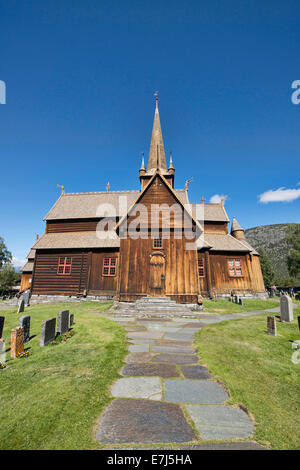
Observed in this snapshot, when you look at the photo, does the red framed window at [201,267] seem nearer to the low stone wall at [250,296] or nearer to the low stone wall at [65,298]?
the low stone wall at [250,296]

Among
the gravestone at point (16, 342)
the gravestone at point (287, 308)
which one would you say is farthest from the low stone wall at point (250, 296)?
the gravestone at point (16, 342)

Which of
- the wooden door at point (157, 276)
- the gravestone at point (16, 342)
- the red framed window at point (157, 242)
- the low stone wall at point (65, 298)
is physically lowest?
the gravestone at point (16, 342)

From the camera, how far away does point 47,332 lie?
6.90m

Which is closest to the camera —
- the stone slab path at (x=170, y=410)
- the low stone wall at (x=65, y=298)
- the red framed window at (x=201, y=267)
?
the stone slab path at (x=170, y=410)

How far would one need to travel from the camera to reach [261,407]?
3367mm

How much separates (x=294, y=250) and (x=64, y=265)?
47.8 metres

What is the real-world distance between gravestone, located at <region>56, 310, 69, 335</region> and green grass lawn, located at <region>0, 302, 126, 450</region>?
106 centimetres

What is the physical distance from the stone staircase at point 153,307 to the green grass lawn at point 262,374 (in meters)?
4.40

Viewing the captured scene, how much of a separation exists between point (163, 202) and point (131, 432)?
14.8 metres

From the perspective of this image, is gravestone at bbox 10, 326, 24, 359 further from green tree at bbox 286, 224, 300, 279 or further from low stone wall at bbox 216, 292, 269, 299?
green tree at bbox 286, 224, 300, 279

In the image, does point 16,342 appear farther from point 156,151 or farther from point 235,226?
point 156,151

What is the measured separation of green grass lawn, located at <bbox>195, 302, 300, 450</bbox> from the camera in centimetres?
287

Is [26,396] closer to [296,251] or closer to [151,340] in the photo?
[151,340]

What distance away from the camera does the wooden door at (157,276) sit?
14.9 metres
